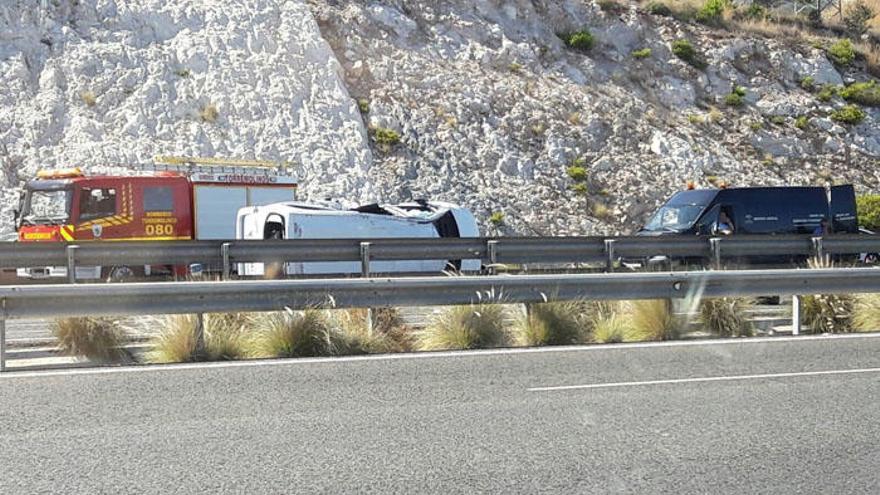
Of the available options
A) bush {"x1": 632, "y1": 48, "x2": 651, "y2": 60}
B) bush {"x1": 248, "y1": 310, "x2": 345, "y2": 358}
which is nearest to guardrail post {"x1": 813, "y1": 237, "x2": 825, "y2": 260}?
bush {"x1": 248, "y1": 310, "x2": 345, "y2": 358}

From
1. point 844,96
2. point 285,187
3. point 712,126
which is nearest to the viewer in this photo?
point 285,187

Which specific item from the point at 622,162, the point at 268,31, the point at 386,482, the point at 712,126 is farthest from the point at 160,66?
the point at 386,482

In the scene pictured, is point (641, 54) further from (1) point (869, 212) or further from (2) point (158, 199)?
(2) point (158, 199)

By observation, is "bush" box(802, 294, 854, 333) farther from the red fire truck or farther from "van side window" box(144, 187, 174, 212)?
"van side window" box(144, 187, 174, 212)

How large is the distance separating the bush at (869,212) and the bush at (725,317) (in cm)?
1943

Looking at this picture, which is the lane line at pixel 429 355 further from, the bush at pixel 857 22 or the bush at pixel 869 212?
the bush at pixel 857 22

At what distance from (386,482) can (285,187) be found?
676 inches

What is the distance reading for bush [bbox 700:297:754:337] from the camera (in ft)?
36.2

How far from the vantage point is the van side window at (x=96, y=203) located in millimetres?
18594

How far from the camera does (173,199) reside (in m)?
19.6

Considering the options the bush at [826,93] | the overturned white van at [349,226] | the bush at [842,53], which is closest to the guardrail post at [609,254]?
the overturned white van at [349,226]

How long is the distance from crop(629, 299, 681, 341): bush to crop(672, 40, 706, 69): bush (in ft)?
90.5

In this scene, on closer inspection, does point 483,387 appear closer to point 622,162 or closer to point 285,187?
point 285,187

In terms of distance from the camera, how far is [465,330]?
10.1 m
